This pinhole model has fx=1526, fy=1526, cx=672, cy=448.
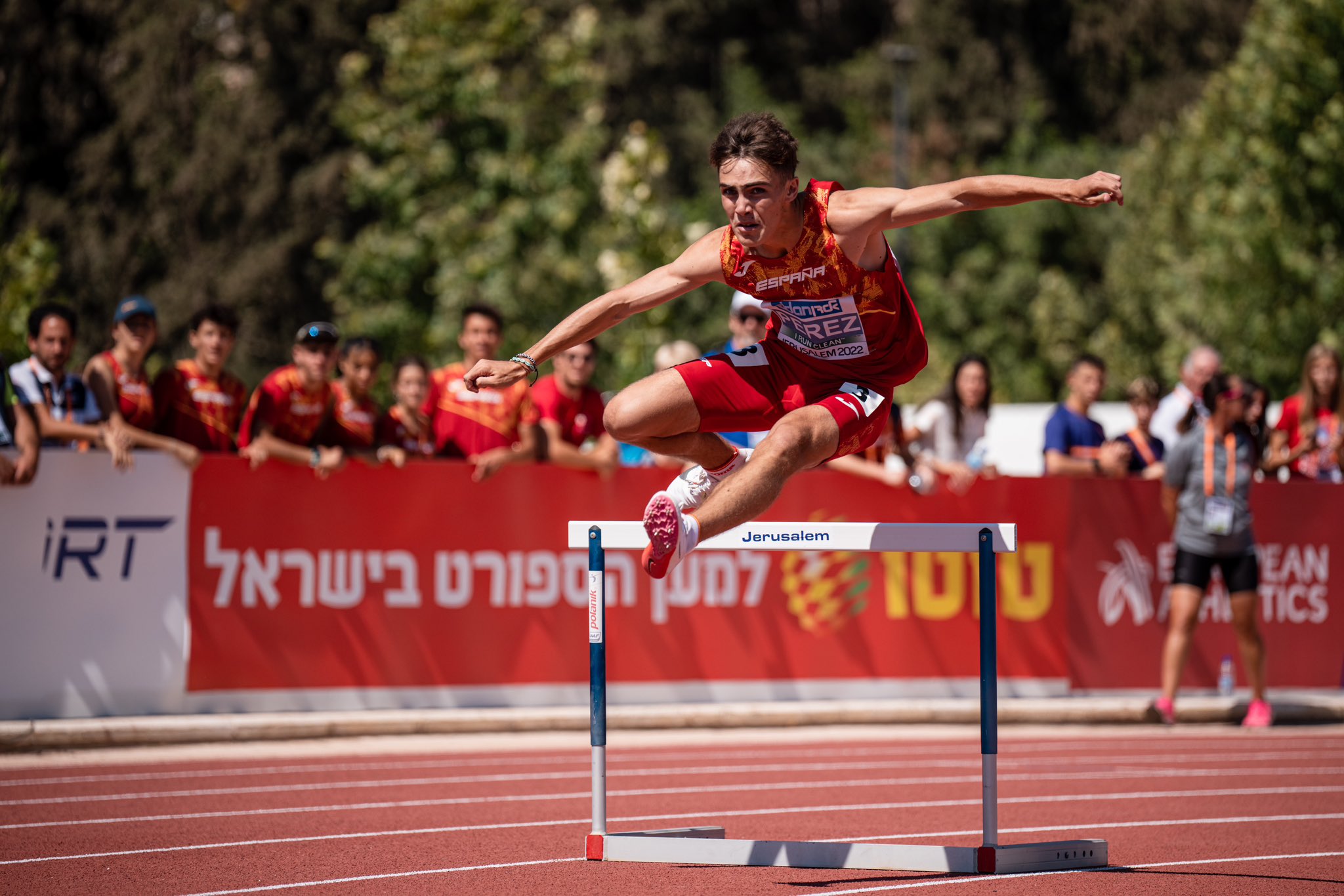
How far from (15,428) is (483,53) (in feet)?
57.3

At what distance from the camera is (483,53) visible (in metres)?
25.3

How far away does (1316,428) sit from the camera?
1225 centimetres

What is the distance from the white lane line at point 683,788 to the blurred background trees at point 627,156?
13483 mm

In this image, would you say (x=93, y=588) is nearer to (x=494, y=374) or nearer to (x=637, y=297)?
(x=494, y=374)

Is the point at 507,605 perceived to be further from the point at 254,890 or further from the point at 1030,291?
the point at 1030,291

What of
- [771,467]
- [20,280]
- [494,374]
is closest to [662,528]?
[771,467]

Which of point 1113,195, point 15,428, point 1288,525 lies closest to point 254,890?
point 1113,195

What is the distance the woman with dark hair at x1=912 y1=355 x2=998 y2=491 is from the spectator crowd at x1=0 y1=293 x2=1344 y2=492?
0.01 metres

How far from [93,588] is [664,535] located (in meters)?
5.23

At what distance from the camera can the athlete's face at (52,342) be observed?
9172 mm

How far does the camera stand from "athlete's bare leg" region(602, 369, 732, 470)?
603 cm

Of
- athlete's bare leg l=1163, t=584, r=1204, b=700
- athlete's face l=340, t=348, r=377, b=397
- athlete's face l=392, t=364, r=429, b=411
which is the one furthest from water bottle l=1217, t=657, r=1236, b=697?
athlete's face l=340, t=348, r=377, b=397

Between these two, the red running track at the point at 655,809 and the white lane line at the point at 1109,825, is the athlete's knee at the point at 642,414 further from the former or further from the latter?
the white lane line at the point at 1109,825

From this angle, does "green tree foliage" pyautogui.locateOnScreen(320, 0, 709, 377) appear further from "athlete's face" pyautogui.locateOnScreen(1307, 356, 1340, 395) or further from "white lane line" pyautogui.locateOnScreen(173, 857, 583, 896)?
"white lane line" pyautogui.locateOnScreen(173, 857, 583, 896)
